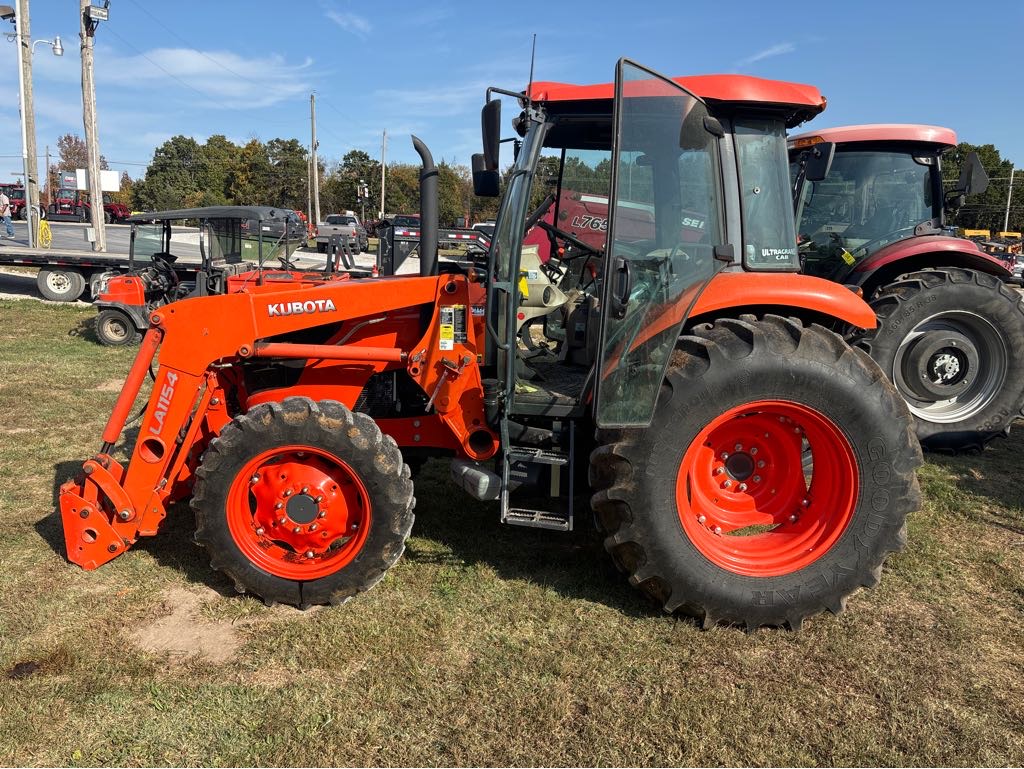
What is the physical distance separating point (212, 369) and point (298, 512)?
901 mm

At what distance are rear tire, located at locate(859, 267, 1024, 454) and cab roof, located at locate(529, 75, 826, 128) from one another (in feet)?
9.99

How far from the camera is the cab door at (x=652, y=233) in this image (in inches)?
120

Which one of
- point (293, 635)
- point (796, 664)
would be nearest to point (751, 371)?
point (796, 664)

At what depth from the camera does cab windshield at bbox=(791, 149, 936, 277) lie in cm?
675

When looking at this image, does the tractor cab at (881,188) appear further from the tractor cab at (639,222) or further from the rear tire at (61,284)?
the rear tire at (61,284)

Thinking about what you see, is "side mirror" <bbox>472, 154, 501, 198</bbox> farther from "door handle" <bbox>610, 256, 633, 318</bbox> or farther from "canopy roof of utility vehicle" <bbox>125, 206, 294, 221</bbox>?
"canopy roof of utility vehicle" <bbox>125, 206, 294, 221</bbox>

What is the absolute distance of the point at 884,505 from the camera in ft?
10.3

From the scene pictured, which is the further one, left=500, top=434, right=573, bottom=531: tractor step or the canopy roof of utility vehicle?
the canopy roof of utility vehicle

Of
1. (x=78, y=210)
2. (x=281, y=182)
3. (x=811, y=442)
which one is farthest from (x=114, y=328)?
(x=281, y=182)

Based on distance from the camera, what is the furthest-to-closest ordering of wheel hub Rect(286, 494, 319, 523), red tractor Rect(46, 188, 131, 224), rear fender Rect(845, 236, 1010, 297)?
red tractor Rect(46, 188, 131, 224) < rear fender Rect(845, 236, 1010, 297) < wheel hub Rect(286, 494, 319, 523)

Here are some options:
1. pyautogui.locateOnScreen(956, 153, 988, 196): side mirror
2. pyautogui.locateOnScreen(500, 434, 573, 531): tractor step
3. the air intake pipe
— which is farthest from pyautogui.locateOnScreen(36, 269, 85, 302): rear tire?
pyautogui.locateOnScreen(956, 153, 988, 196): side mirror

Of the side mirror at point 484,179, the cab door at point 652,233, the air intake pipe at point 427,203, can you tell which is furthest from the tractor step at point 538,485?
the side mirror at point 484,179

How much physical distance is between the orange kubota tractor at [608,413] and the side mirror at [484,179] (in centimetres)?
2

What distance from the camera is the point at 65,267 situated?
44.4 feet
